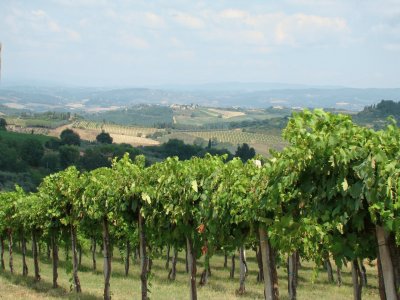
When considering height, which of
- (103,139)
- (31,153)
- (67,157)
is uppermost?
(31,153)

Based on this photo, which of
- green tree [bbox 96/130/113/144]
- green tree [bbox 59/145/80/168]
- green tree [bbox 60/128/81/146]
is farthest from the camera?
green tree [bbox 96/130/113/144]

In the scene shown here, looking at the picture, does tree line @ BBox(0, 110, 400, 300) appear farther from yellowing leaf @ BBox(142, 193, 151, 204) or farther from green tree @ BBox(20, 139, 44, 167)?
green tree @ BBox(20, 139, 44, 167)

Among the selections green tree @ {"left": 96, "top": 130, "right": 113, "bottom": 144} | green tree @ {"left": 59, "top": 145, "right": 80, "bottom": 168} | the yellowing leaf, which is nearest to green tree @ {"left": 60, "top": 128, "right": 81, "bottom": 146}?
green tree @ {"left": 96, "top": 130, "right": 113, "bottom": 144}

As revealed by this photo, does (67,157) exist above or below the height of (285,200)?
below

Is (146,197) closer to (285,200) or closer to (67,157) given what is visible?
(285,200)

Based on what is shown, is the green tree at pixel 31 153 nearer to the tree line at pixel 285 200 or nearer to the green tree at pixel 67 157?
the green tree at pixel 67 157

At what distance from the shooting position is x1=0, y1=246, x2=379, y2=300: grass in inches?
993

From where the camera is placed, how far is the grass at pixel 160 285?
82.7 ft

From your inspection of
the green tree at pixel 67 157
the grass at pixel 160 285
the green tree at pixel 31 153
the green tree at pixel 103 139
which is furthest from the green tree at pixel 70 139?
the grass at pixel 160 285

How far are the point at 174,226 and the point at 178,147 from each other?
144881 mm

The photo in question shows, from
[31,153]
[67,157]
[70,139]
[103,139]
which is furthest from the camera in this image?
[103,139]

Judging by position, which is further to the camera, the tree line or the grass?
the grass

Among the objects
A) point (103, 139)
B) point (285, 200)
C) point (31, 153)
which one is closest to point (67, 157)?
point (31, 153)

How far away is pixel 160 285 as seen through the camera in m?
33.0
